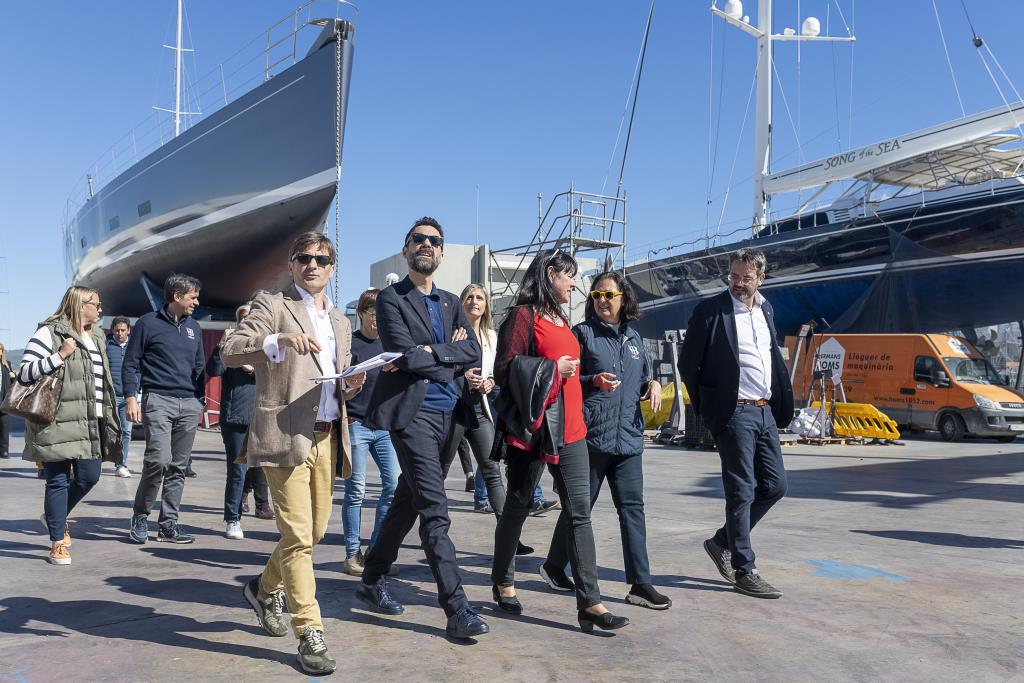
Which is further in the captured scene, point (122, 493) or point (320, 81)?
point (320, 81)

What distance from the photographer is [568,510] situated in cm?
358

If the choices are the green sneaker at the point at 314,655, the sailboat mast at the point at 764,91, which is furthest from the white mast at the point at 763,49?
the green sneaker at the point at 314,655

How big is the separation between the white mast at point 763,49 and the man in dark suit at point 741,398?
21.6 meters

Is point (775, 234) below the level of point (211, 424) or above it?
above

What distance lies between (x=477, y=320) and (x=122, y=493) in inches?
169

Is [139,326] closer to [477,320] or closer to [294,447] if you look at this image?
[477,320]

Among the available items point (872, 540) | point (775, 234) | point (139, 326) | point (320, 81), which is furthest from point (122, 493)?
point (775, 234)

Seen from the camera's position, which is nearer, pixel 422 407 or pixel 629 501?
Answer: pixel 422 407

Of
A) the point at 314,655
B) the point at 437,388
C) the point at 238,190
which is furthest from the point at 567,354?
the point at 238,190

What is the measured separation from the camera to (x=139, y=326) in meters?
5.55

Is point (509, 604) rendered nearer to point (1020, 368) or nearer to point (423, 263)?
point (423, 263)

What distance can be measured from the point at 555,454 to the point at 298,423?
110cm

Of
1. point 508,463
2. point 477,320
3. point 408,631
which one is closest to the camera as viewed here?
point 408,631

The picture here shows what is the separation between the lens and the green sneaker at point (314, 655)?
2.92 m
